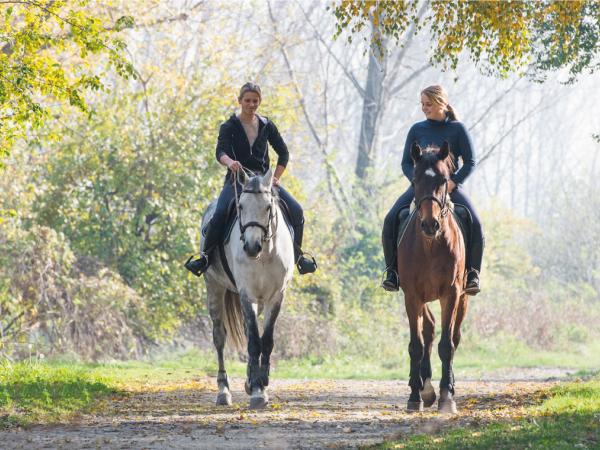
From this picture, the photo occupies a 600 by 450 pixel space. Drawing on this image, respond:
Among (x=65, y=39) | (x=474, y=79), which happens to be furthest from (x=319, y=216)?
(x=474, y=79)

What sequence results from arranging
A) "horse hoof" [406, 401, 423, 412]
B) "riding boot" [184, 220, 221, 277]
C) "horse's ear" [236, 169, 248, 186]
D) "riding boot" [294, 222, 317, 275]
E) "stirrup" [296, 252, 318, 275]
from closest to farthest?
"horse's ear" [236, 169, 248, 186] → "horse hoof" [406, 401, 423, 412] → "riding boot" [184, 220, 221, 277] → "riding boot" [294, 222, 317, 275] → "stirrup" [296, 252, 318, 275]

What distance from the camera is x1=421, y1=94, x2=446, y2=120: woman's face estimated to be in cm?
1098

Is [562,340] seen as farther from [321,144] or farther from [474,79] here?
[474,79]

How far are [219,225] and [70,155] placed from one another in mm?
10688

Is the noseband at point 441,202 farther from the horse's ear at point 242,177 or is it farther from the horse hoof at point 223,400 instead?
the horse hoof at point 223,400

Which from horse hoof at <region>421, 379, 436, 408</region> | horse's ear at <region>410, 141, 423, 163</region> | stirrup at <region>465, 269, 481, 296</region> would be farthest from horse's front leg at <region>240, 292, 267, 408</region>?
horse's ear at <region>410, 141, 423, 163</region>

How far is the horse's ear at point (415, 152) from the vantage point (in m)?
10.1

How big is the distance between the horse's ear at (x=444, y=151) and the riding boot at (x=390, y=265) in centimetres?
157

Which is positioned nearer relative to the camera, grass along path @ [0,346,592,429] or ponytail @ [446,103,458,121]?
grass along path @ [0,346,592,429]

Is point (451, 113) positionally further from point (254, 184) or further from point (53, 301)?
point (53, 301)

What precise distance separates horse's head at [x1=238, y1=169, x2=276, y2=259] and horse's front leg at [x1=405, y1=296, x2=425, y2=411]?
5.50 feet

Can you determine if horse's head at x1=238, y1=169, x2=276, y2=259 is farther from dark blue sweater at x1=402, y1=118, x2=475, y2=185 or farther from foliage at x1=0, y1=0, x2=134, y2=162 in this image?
foliage at x1=0, y1=0, x2=134, y2=162

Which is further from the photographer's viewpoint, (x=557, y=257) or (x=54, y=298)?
(x=557, y=257)

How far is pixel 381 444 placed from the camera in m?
7.95
